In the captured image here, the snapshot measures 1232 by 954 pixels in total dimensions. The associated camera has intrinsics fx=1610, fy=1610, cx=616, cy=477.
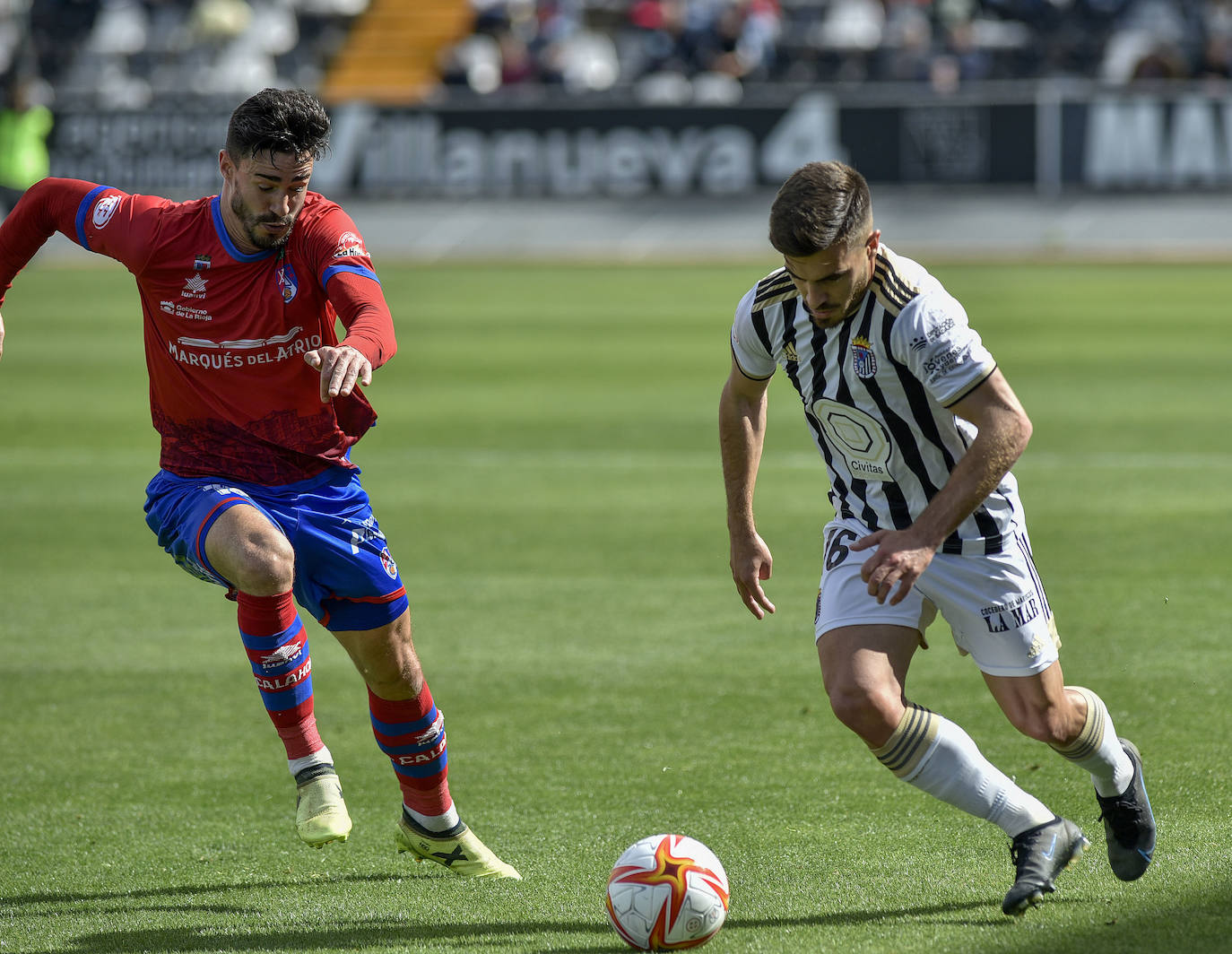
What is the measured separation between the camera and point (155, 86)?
31.0 m

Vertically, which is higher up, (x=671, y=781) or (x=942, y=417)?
(x=942, y=417)

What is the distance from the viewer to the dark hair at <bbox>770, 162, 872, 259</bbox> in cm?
389

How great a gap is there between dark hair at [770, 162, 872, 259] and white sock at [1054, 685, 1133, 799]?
53.4 inches

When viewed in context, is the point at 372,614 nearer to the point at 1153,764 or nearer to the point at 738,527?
the point at 738,527

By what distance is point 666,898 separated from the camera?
3.91m

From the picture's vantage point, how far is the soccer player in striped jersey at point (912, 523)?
3.92 meters

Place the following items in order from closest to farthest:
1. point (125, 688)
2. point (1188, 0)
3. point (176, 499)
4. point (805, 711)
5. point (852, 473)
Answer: point (852, 473)
point (176, 499)
point (805, 711)
point (125, 688)
point (1188, 0)

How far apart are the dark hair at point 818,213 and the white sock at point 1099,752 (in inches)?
53.4

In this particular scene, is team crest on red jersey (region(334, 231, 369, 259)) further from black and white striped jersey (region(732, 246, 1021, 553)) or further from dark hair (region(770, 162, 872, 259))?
dark hair (region(770, 162, 872, 259))

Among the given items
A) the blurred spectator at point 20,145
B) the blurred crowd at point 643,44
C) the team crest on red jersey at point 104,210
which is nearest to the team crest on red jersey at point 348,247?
the team crest on red jersey at point 104,210

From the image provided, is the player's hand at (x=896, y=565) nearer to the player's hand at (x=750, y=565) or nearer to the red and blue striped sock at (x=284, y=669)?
the player's hand at (x=750, y=565)

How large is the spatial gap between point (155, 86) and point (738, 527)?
95.5ft

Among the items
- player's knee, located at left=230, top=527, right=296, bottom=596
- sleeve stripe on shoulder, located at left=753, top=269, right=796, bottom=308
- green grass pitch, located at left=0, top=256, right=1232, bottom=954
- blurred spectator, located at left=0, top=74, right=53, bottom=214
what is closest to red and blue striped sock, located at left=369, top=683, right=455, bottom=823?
green grass pitch, located at left=0, top=256, right=1232, bottom=954

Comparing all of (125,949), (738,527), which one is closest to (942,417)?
(738,527)
